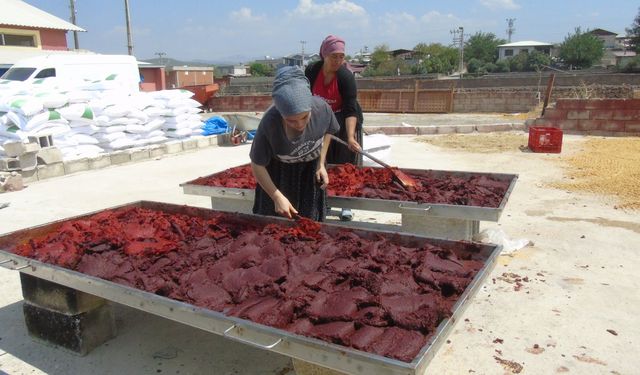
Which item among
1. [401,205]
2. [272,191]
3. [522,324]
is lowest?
[522,324]

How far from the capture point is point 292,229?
9.74 feet

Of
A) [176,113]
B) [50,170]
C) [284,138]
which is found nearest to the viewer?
[284,138]

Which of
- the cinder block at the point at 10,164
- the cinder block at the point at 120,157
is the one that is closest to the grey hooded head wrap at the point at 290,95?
the cinder block at the point at 10,164

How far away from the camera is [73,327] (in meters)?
2.66

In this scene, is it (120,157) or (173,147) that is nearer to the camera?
(120,157)

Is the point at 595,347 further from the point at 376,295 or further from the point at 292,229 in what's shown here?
the point at 292,229

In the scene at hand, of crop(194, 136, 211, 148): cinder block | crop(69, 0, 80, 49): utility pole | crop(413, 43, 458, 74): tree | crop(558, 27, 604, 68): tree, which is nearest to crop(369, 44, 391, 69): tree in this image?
crop(413, 43, 458, 74): tree

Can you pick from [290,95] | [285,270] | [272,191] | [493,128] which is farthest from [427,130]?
[285,270]

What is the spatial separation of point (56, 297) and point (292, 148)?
1538mm

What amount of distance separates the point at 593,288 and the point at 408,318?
2.11 m

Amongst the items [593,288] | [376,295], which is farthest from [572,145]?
[376,295]

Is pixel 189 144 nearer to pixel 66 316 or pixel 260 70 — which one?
pixel 66 316

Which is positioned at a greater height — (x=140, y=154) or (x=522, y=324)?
(x=140, y=154)

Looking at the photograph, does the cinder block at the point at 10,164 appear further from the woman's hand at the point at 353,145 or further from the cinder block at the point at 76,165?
the woman's hand at the point at 353,145
